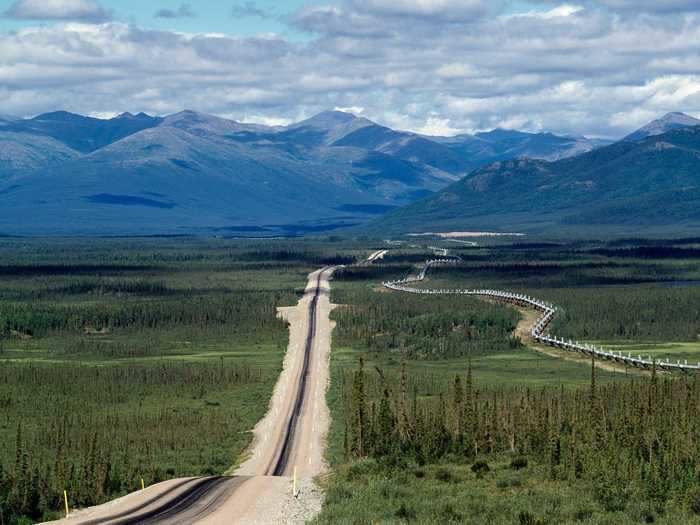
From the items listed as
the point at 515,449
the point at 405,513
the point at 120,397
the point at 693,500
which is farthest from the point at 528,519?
the point at 120,397

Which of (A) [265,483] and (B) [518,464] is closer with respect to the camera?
(B) [518,464]

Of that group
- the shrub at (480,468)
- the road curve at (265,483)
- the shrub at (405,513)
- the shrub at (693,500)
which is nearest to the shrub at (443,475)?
the shrub at (480,468)

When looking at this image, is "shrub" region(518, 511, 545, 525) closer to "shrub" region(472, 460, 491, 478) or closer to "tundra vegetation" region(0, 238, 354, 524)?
"shrub" region(472, 460, 491, 478)

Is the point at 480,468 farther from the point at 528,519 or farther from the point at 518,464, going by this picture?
the point at 528,519

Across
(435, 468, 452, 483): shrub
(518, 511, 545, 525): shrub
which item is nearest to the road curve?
(435, 468, 452, 483): shrub

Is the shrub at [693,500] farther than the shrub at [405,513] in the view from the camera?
No

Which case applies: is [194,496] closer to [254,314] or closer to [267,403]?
[267,403]

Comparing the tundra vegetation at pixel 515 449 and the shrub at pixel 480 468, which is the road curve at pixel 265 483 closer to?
the tundra vegetation at pixel 515 449

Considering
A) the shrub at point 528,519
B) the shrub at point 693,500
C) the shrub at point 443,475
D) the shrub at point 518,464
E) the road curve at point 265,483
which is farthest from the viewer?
Result: the shrub at point 518,464
